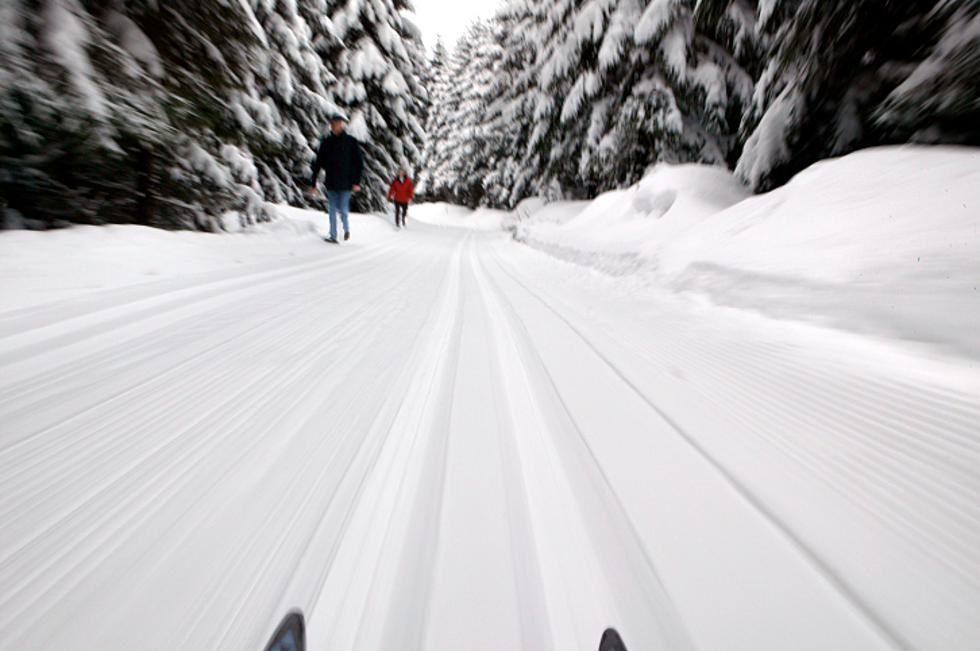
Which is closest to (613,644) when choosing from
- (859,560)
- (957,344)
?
(859,560)

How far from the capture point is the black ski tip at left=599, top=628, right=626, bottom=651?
0.62 meters

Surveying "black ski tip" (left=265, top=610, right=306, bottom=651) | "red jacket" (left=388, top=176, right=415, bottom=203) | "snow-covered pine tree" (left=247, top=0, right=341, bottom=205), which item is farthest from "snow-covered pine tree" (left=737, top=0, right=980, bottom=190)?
"red jacket" (left=388, top=176, right=415, bottom=203)

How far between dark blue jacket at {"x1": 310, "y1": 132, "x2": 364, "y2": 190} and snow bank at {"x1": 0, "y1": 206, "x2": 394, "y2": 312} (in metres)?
2.03

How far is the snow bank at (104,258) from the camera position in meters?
2.04

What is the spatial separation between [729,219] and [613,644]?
3.98 meters

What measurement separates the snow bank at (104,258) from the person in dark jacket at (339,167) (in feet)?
6.04

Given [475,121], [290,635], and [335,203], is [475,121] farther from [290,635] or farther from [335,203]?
[290,635]

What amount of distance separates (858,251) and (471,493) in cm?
268

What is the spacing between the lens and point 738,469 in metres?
1.07

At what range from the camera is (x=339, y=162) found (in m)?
6.12

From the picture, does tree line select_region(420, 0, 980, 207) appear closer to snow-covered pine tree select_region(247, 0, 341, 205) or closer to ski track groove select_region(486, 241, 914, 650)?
ski track groove select_region(486, 241, 914, 650)

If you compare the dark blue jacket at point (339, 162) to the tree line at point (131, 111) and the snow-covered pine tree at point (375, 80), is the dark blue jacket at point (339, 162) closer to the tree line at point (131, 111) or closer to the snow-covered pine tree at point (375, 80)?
the tree line at point (131, 111)

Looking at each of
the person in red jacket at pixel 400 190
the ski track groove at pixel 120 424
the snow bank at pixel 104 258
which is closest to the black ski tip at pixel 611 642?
the ski track groove at pixel 120 424

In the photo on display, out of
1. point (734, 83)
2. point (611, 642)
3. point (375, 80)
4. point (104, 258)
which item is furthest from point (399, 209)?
point (611, 642)
